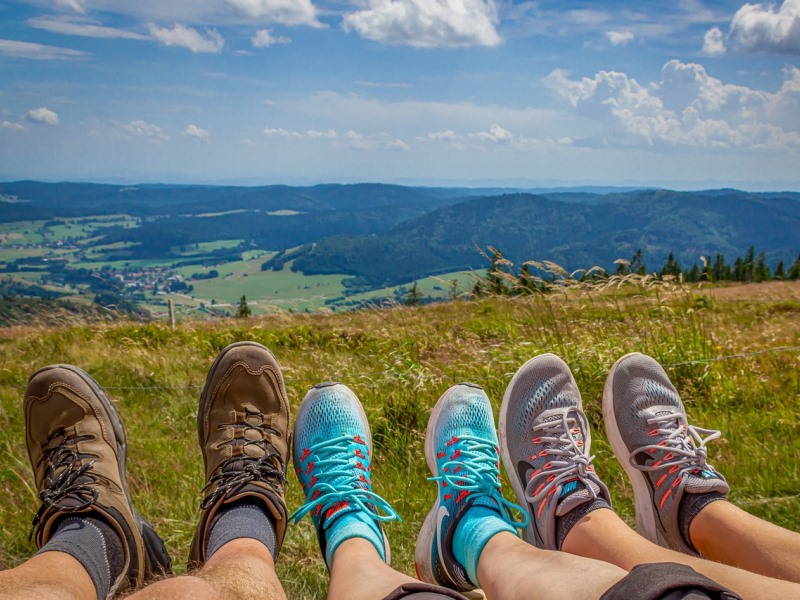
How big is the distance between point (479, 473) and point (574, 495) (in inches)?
16.1

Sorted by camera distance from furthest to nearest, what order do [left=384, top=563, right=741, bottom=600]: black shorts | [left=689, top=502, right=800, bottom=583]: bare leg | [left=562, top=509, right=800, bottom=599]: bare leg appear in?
[left=689, top=502, right=800, bottom=583]: bare leg, [left=562, top=509, right=800, bottom=599]: bare leg, [left=384, top=563, right=741, bottom=600]: black shorts

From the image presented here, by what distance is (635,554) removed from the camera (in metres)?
1.91

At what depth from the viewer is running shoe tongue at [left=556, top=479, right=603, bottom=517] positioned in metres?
2.29

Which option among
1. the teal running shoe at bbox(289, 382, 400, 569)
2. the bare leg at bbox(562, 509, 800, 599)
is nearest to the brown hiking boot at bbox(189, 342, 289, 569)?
the teal running shoe at bbox(289, 382, 400, 569)

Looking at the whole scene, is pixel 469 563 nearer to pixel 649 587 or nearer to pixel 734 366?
pixel 649 587

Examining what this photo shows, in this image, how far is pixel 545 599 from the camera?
157cm

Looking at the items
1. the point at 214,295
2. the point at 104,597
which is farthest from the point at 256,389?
the point at 214,295

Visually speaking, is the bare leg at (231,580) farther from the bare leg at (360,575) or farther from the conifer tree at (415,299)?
the conifer tree at (415,299)

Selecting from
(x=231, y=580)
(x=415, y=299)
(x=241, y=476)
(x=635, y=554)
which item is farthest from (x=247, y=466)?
(x=415, y=299)

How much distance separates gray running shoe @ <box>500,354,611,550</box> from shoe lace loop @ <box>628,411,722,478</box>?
0.27 metres

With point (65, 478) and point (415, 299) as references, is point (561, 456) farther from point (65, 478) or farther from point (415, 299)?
point (415, 299)

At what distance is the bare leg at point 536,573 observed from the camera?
154cm

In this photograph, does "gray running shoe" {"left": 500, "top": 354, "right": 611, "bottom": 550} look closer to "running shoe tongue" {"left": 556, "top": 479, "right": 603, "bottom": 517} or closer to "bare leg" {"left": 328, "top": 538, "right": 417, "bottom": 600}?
"running shoe tongue" {"left": 556, "top": 479, "right": 603, "bottom": 517}

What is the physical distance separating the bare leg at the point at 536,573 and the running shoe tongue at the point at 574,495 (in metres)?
0.29
